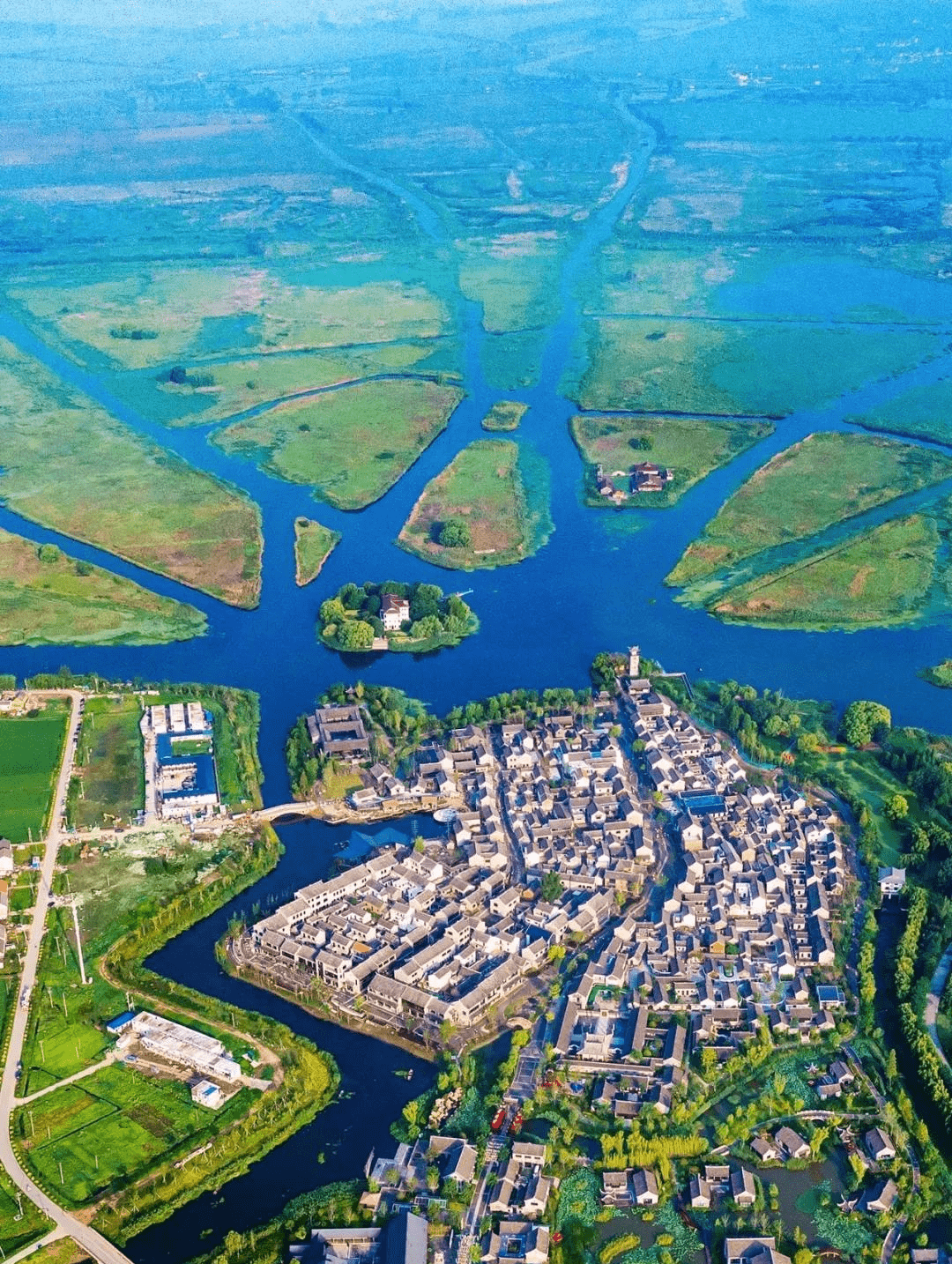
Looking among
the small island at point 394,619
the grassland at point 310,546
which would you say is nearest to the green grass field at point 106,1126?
the small island at point 394,619

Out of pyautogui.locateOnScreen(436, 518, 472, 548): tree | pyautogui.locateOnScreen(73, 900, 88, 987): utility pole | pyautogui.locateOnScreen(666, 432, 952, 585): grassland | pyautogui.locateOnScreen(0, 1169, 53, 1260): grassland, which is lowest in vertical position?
pyautogui.locateOnScreen(0, 1169, 53, 1260): grassland

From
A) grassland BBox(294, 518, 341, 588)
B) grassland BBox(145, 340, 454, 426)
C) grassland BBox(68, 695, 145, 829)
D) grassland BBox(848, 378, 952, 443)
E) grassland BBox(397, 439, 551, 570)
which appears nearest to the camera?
grassland BBox(68, 695, 145, 829)

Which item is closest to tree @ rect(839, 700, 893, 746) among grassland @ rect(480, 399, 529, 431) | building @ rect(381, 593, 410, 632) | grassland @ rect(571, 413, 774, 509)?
building @ rect(381, 593, 410, 632)

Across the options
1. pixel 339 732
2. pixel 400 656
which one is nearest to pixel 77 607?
pixel 400 656

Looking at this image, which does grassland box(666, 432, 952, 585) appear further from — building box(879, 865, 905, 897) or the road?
the road

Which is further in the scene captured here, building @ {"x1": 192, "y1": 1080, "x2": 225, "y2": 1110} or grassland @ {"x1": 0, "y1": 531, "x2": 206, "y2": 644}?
grassland @ {"x1": 0, "y1": 531, "x2": 206, "y2": 644}

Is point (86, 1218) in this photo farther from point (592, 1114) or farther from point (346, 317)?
point (346, 317)

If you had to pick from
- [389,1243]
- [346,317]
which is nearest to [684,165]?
[346,317]

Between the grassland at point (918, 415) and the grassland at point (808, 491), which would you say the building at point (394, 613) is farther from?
the grassland at point (918, 415)
